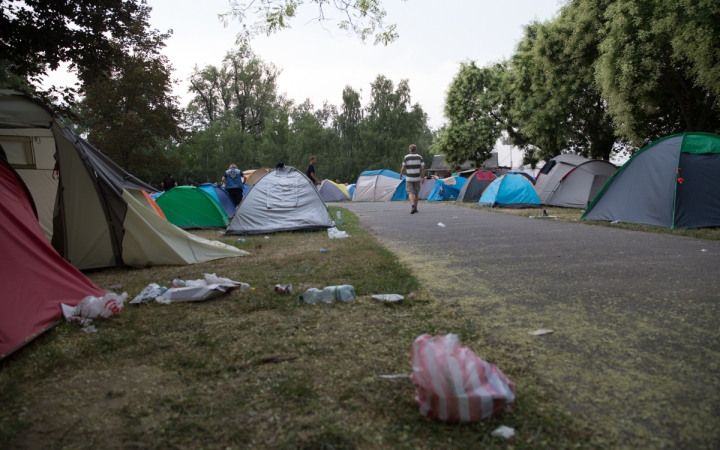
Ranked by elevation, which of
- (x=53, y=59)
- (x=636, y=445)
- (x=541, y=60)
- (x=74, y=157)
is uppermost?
(x=541, y=60)

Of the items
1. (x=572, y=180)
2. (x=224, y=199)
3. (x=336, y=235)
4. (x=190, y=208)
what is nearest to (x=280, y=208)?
(x=336, y=235)

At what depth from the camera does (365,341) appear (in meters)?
2.92

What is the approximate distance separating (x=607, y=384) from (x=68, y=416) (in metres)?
2.56

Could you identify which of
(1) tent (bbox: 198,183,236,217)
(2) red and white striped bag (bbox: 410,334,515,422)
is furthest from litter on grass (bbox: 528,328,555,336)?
(1) tent (bbox: 198,183,236,217)

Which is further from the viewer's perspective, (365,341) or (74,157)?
(74,157)

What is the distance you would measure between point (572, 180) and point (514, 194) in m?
1.95

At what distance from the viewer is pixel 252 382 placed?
7.90 ft

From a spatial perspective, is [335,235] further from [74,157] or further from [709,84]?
[709,84]

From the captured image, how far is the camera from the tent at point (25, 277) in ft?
10.1

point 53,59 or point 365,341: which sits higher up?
point 53,59

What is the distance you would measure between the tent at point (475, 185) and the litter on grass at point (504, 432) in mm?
20394

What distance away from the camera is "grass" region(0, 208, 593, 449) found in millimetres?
1924

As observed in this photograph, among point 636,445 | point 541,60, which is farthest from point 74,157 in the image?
point 541,60

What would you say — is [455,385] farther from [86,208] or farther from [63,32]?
[63,32]
